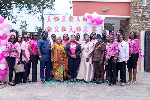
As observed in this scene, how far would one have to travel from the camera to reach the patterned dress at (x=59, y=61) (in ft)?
25.8

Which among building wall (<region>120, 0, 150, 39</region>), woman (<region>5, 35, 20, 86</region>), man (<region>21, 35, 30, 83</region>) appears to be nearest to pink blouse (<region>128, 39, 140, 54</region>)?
man (<region>21, 35, 30, 83</region>)

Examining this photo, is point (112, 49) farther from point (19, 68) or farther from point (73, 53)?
point (19, 68)

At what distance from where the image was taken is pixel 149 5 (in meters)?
16.2

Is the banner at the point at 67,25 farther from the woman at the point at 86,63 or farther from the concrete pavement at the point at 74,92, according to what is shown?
the concrete pavement at the point at 74,92

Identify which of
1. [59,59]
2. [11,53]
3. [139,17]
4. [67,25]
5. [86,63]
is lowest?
[86,63]

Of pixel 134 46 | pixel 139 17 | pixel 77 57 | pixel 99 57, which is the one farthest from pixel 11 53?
pixel 139 17

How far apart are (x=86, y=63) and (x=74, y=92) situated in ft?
6.32

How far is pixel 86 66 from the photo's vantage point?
796 centimetres

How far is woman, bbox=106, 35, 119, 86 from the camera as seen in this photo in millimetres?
7182

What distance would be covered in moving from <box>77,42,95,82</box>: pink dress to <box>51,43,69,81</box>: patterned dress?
55 centimetres

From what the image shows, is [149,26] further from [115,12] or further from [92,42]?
[92,42]

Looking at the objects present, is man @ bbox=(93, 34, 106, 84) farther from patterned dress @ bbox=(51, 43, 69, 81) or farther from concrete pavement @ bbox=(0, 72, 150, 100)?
patterned dress @ bbox=(51, 43, 69, 81)

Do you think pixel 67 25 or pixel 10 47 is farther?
pixel 67 25

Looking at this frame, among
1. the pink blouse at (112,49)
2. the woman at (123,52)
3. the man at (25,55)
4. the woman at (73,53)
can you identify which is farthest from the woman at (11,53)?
the woman at (123,52)
